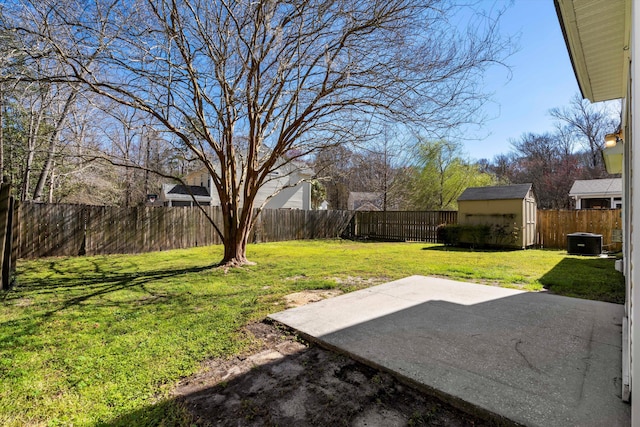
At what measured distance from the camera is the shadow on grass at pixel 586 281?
4195mm

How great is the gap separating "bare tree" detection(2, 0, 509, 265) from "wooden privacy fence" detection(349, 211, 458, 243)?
8.52m

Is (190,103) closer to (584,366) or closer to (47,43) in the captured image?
(47,43)

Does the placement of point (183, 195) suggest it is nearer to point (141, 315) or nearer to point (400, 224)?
point (400, 224)

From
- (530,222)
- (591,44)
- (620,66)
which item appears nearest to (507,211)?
(530,222)

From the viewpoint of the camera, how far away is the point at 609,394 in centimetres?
177

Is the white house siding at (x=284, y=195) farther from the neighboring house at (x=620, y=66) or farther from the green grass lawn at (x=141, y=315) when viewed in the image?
the neighboring house at (x=620, y=66)

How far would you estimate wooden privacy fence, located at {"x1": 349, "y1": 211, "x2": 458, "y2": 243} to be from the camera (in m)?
13.3

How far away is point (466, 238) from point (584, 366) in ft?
31.6

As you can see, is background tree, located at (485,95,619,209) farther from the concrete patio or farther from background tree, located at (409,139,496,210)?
the concrete patio

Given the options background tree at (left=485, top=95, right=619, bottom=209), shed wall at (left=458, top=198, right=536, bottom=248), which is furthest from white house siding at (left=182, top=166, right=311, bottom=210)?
background tree at (left=485, top=95, right=619, bottom=209)

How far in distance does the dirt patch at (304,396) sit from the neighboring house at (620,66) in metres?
0.97

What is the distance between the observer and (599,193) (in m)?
15.1

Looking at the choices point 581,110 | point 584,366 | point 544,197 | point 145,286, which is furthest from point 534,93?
point 544,197

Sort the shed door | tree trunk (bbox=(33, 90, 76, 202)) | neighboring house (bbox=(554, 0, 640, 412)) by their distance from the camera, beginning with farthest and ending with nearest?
the shed door
tree trunk (bbox=(33, 90, 76, 202))
neighboring house (bbox=(554, 0, 640, 412))
